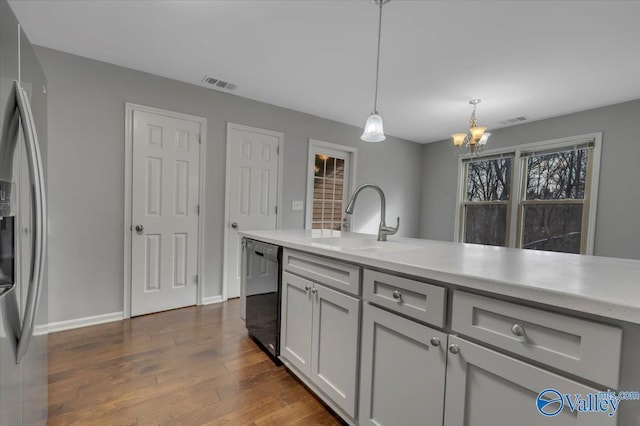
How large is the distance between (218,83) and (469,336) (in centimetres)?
317

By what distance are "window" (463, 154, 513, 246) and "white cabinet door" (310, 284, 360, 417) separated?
3.97m

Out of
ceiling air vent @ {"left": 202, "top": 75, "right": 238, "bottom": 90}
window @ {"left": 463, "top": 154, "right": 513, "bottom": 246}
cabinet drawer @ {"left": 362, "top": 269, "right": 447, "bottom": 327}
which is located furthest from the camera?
window @ {"left": 463, "top": 154, "right": 513, "bottom": 246}

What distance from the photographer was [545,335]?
742 mm

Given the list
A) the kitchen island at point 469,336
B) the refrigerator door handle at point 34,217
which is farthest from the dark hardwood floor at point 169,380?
the refrigerator door handle at point 34,217

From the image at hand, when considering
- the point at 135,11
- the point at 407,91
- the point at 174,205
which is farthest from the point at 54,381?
the point at 407,91

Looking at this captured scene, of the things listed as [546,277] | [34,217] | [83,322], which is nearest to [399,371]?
[546,277]

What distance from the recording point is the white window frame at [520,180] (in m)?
3.39

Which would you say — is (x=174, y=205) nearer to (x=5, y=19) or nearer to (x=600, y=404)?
(x=5, y=19)

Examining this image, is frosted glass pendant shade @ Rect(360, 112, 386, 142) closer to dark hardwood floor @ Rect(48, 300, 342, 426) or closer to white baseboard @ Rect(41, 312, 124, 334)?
dark hardwood floor @ Rect(48, 300, 342, 426)

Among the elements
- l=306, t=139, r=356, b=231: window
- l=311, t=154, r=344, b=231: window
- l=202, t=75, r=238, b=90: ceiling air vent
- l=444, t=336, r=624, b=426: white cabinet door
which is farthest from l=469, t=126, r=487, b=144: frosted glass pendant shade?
l=444, t=336, r=624, b=426: white cabinet door

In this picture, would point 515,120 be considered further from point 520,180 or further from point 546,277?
point 546,277

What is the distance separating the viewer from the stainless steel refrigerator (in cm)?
75
